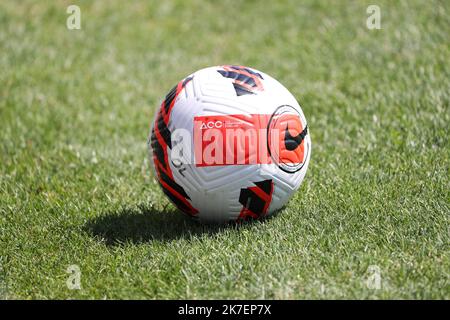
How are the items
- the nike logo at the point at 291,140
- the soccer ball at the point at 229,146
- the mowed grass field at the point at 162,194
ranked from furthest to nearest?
1. the nike logo at the point at 291,140
2. the soccer ball at the point at 229,146
3. the mowed grass field at the point at 162,194

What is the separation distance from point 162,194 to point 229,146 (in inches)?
59.1

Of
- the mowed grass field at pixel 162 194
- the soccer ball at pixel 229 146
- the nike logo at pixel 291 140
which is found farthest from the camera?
the nike logo at pixel 291 140

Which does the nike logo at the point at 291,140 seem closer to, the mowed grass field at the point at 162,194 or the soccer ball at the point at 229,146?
the soccer ball at the point at 229,146

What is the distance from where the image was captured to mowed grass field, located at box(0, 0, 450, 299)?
4.41 metres

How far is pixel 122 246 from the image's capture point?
4.94m

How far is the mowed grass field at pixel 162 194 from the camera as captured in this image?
4406mm

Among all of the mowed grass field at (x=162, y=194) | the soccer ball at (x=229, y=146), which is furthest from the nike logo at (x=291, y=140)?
the mowed grass field at (x=162, y=194)

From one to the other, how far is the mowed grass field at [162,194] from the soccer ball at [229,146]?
10.1 inches

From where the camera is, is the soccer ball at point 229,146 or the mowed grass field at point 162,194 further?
Answer: the soccer ball at point 229,146

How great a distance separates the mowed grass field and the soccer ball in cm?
26

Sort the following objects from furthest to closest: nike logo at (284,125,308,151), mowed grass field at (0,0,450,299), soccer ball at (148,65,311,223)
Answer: nike logo at (284,125,308,151), soccer ball at (148,65,311,223), mowed grass field at (0,0,450,299)

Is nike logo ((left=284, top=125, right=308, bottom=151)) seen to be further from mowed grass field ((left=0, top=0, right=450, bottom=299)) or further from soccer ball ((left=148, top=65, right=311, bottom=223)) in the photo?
mowed grass field ((left=0, top=0, right=450, bottom=299))

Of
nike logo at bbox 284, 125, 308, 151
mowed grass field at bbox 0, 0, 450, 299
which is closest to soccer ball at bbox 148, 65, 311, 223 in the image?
nike logo at bbox 284, 125, 308, 151

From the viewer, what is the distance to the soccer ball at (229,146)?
15.5 ft
